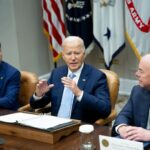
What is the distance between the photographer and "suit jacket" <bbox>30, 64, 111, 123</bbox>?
2.33 m

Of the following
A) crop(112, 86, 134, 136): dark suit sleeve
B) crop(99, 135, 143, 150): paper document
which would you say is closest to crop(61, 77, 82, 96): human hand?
crop(112, 86, 134, 136): dark suit sleeve

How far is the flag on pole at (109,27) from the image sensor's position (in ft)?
14.8

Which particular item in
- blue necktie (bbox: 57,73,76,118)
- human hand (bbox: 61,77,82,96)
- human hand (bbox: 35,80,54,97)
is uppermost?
human hand (bbox: 61,77,82,96)

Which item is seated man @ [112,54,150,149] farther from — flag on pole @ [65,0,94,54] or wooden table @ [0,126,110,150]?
flag on pole @ [65,0,94,54]

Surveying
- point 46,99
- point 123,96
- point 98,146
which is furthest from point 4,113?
point 123,96

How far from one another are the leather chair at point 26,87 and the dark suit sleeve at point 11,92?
0.23 feet

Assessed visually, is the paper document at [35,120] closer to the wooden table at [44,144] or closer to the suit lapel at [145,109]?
the wooden table at [44,144]

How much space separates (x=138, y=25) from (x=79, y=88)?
221cm

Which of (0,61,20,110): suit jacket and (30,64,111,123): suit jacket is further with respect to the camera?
(0,61,20,110): suit jacket

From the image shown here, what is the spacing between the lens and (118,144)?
151 centimetres

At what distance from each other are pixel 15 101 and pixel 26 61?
2.36 m

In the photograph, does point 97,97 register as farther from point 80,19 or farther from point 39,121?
point 80,19

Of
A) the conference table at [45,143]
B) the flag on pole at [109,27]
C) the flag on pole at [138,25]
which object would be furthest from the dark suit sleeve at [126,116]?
the flag on pole at [109,27]

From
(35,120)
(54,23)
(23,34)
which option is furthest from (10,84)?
(54,23)
